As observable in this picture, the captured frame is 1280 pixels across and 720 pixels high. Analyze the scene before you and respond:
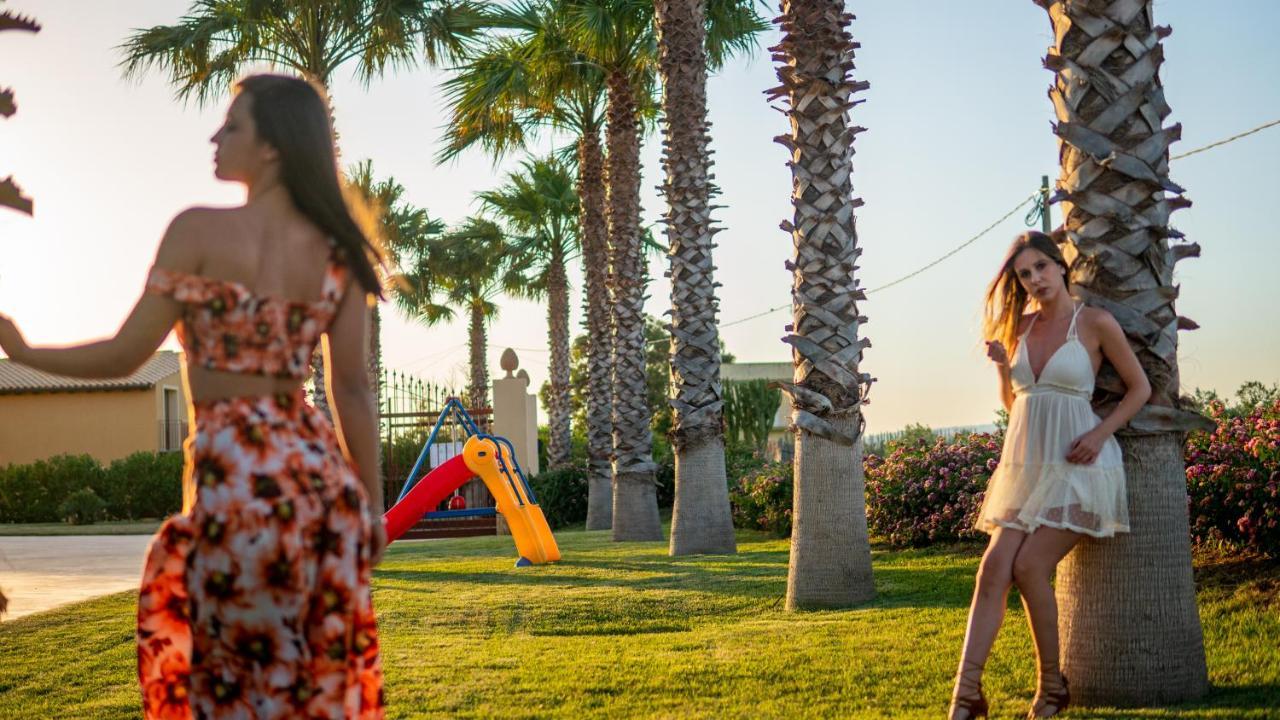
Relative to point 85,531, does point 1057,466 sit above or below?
above

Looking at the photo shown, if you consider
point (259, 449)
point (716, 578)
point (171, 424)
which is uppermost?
point (171, 424)

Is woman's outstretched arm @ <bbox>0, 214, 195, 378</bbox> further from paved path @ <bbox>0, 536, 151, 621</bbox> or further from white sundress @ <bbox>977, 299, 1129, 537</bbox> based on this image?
paved path @ <bbox>0, 536, 151, 621</bbox>

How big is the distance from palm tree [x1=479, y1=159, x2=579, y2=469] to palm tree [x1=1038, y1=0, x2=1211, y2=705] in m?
22.0

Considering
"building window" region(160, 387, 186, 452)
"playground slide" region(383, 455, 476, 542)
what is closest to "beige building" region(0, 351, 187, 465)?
"building window" region(160, 387, 186, 452)

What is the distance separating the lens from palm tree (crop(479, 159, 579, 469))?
27094 mm

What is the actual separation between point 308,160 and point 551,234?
2745cm

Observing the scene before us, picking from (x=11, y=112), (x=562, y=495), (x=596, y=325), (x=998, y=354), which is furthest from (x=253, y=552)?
(x=562, y=495)

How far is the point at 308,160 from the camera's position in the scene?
288 cm

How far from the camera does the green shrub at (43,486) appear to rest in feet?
103

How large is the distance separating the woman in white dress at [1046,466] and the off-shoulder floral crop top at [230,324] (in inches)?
115

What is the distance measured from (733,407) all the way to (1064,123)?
113ft

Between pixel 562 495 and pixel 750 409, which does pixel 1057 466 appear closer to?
pixel 562 495

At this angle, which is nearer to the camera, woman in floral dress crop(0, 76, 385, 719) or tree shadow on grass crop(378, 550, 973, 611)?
woman in floral dress crop(0, 76, 385, 719)

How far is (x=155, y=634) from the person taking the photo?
111 inches
